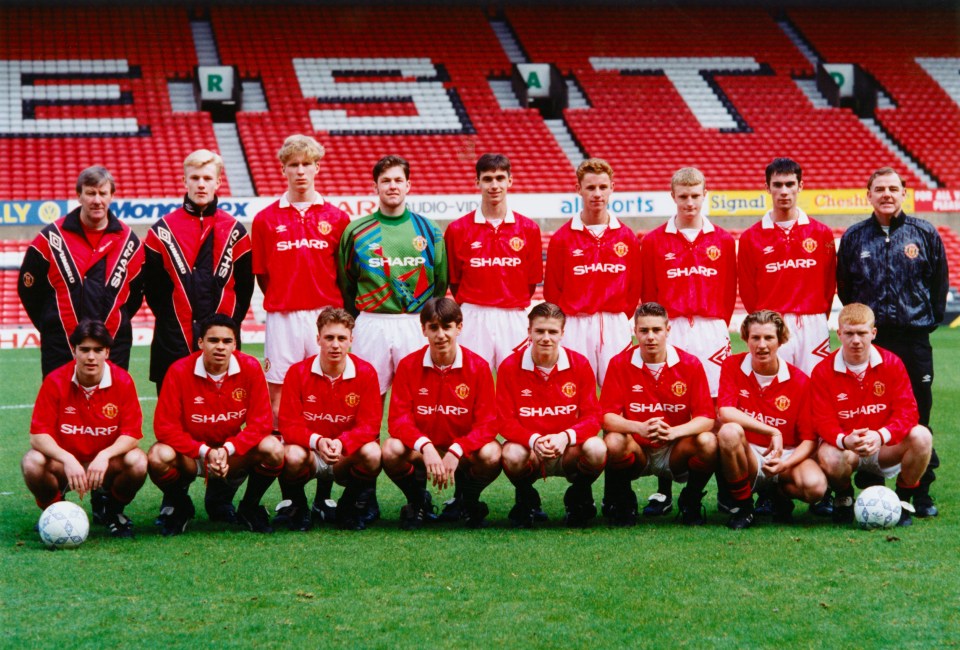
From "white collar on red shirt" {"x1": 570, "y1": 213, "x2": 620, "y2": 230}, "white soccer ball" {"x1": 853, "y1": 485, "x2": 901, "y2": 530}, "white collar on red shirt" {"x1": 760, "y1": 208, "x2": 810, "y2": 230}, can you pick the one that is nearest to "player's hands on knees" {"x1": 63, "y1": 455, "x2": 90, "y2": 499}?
"white collar on red shirt" {"x1": 570, "y1": 213, "x2": 620, "y2": 230}

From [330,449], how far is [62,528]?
116 cm

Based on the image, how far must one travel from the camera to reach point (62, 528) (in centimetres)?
454

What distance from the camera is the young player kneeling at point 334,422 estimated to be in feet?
16.1

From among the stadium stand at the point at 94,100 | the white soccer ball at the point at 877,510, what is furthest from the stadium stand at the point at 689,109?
the white soccer ball at the point at 877,510

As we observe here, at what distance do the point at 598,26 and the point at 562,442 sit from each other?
2317cm

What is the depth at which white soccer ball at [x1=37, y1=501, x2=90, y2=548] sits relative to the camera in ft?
14.9

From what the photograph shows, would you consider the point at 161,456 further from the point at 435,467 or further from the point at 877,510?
the point at 877,510

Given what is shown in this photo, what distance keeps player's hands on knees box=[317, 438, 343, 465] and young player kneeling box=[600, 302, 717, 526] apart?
47.9 inches

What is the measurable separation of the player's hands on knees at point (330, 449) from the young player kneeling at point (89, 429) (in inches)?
30.6

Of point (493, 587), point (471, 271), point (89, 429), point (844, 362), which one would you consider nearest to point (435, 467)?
point (493, 587)

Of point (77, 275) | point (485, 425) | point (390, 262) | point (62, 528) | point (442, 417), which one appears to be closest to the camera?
point (62, 528)

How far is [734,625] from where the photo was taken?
3.46 m

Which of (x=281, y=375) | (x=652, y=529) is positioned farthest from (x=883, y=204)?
(x=281, y=375)

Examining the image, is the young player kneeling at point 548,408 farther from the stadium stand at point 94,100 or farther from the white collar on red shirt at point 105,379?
the stadium stand at point 94,100
